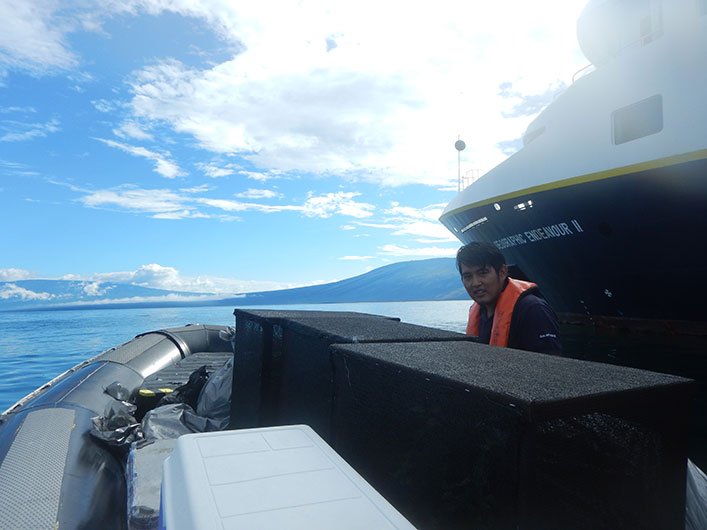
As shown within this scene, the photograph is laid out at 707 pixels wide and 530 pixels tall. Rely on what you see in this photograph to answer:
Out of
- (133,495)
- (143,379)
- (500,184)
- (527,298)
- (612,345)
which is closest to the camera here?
(133,495)

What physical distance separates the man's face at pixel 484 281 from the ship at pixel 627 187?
918 cm

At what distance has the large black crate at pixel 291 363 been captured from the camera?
2598mm

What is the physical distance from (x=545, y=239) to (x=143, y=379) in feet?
39.1

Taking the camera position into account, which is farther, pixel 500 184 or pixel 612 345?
pixel 500 184

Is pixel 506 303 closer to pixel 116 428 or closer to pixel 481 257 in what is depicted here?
pixel 481 257

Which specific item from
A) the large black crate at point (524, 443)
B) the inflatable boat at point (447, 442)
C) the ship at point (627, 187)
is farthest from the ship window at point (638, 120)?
the large black crate at point (524, 443)

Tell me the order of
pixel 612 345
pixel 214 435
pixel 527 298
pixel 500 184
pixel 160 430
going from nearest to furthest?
1. pixel 214 435
2. pixel 527 298
3. pixel 160 430
4. pixel 612 345
5. pixel 500 184

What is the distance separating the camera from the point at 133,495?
7.28 feet

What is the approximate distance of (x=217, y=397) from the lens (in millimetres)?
4305

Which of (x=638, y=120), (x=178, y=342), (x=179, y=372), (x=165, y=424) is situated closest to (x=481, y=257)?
(x=165, y=424)

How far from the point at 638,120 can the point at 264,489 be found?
1330 centimetres

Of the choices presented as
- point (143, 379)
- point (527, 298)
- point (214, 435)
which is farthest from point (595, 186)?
point (214, 435)

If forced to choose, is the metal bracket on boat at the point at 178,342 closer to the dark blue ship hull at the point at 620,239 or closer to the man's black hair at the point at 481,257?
the man's black hair at the point at 481,257

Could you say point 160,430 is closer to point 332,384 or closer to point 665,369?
point 332,384
